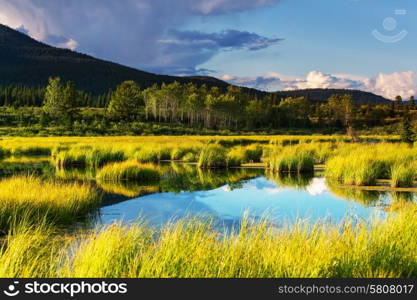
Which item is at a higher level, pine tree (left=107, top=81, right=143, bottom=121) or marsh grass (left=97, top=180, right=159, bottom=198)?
pine tree (left=107, top=81, right=143, bottom=121)

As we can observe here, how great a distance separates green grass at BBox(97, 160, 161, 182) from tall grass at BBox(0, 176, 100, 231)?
589cm

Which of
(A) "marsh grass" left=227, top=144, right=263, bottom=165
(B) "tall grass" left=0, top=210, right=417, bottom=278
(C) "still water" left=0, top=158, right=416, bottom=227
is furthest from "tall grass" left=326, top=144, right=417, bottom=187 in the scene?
(B) "tall grass" left=0, top=210, right=417, bottom=278

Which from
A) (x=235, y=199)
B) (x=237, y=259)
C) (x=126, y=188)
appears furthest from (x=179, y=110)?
(x=237, y=259)

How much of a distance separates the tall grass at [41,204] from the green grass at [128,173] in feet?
19.3

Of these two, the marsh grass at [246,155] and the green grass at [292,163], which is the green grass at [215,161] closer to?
the marsh grass at [246,155]

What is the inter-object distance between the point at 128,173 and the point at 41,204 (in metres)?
8.03

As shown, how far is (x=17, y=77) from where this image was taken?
193875mm

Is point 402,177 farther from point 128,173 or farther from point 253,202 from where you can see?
point 128,173

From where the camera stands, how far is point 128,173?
58.8ft

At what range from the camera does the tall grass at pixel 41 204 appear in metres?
9.34

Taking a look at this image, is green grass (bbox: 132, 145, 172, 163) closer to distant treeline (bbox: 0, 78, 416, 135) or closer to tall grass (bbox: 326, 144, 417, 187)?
tall grass (bbox: 326, 144, 417, 187)

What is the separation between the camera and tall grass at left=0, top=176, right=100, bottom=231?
9336 mm

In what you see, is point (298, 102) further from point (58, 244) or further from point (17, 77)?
point (17, 77)

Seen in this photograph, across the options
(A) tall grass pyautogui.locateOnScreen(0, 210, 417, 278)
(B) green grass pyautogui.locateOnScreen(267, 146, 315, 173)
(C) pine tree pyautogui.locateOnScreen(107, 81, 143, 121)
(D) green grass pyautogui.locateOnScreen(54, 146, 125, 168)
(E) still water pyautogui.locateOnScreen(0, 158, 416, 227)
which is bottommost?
(D) green grass pyautogui.locateOnScreen(54, 146, 125, 168)
